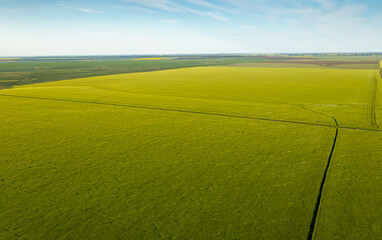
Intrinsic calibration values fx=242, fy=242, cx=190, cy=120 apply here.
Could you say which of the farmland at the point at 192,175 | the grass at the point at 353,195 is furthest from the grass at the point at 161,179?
the grass at the point at 353,195

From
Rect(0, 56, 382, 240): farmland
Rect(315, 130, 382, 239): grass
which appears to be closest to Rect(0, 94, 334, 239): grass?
Rect(0, 56, 382, 240): farmland

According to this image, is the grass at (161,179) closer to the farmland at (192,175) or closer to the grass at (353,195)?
the farmland at (192,175)

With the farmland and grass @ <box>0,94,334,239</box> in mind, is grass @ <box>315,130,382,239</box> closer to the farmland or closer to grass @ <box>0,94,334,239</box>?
the farmland

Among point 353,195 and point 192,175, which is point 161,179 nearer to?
point 192,175

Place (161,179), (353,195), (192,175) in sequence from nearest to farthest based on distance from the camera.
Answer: (353,195) < (161,179) < (192,175)

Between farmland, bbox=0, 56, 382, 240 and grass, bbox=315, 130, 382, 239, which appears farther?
farmland, bbox=0, 56, 382, 240

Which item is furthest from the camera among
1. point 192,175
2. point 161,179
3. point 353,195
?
point 192,175

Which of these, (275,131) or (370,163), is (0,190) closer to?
(275,131)

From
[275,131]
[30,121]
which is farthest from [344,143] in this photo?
[30,121]

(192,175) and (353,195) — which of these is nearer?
(353,195)

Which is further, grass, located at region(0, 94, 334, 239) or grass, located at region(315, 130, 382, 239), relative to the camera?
grass, located at region(0, 94, 334, 239)

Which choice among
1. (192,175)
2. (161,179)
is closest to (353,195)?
(192,175)
